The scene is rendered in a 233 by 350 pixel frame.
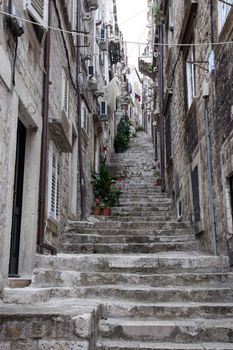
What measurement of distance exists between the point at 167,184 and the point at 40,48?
7039 mm

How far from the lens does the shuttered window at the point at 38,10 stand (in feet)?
18.5

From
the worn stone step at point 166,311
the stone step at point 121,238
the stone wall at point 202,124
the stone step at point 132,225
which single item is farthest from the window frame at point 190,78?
the worn stone step at point 166,311

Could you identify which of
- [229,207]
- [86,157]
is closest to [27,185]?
[229,207]

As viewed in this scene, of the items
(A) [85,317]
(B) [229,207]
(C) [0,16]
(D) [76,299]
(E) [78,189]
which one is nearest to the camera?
(A) [85,317]

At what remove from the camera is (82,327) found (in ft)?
10.6

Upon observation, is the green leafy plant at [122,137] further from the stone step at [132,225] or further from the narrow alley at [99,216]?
the stone step at [132,225]

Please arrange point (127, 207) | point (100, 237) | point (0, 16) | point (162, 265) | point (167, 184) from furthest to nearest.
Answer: point (167, 184), point (127, 207), point (100, 237), point (162, 265), point (0, 16)

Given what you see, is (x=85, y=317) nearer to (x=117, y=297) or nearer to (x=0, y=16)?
(x=117, y=297)

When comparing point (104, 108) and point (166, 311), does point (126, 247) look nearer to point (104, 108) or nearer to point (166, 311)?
point (166, 311)

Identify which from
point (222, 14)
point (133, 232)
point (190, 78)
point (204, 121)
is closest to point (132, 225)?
point (133, 232)

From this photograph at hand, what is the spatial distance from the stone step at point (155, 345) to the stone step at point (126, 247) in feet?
10.8

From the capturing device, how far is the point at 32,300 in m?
4.17

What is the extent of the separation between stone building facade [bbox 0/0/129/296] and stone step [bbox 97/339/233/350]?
4.47ft

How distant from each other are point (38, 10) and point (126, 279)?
4037 mm
